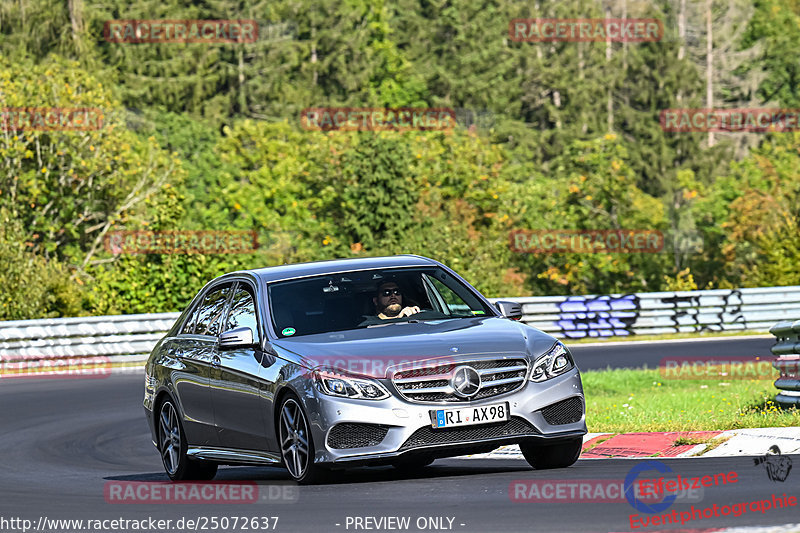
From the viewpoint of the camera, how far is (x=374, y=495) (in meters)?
9.50

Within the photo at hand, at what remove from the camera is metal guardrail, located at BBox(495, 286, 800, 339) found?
32875 mm

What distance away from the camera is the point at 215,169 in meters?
76.3

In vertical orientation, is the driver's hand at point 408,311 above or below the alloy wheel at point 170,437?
above

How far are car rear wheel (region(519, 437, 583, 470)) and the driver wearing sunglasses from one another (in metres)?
1.37

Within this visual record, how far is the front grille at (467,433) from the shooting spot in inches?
384

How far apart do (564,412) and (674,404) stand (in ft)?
21.2

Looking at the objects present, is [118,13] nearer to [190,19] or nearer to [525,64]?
[190,19]

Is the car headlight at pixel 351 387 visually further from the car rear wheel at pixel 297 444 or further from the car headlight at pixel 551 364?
the car headlight at pixel 551 364

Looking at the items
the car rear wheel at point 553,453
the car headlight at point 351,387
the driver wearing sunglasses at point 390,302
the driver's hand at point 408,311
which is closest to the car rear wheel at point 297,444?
the car headlight at point 351,387

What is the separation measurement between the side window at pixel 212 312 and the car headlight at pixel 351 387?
2045 mm

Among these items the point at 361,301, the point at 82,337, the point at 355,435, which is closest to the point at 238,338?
the point at 361,301

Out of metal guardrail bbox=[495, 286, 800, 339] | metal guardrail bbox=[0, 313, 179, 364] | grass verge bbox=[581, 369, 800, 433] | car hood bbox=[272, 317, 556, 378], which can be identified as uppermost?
car hood bbox=[272, 317, 556, 378]

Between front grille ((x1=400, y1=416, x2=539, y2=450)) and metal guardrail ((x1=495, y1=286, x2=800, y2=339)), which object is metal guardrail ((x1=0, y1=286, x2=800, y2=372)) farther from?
front grille ((x1=400, y1=416, x2=539, y2=450))

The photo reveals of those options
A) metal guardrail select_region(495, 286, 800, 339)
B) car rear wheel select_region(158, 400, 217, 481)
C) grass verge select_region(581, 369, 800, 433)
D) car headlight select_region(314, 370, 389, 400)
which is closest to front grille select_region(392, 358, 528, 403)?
car headlight select_region(314, 370, 389, 400)
